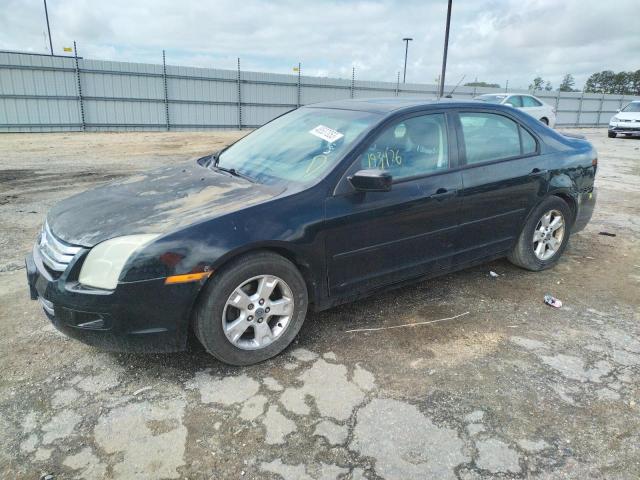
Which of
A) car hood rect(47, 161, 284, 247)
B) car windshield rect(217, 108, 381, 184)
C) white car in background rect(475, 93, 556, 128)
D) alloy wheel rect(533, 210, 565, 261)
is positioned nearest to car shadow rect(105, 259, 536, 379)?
alloy wheel rect(533, 210, 565, 261)

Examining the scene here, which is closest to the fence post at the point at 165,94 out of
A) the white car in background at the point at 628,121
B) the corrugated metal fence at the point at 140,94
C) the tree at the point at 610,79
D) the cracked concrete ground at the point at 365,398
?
the corrugated metal fence at the point at 140,94

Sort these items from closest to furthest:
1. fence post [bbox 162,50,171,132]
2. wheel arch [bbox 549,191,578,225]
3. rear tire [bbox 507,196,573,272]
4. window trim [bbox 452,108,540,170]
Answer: window trim [bbox 452,108,540,170] → rear tire [bbox 507,196,573,272] → wheel arch [bbox 549,191,578,225] → fence post [bbox 162,50,171,132]

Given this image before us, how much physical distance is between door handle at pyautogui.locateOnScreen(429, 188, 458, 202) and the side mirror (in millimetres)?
600

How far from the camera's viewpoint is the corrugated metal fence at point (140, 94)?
17.8 meters

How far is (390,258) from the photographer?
3410mm

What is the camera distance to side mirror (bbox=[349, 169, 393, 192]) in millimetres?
2979

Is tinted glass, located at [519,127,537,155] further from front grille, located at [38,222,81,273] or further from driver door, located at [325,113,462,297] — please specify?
front grille, located at [38,222,81,273]

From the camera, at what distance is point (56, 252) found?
9.05 ft

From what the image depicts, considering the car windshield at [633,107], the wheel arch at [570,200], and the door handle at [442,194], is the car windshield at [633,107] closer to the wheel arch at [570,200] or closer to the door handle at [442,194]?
the wheel arch at [570,200]

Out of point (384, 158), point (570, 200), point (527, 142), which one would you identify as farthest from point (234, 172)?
point (570, 200)

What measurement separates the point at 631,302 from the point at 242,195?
335 cm

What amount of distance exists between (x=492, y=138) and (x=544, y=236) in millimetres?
1167

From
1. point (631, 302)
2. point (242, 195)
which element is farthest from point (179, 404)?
point (631, 302)

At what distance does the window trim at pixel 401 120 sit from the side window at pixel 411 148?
0.02 metres
